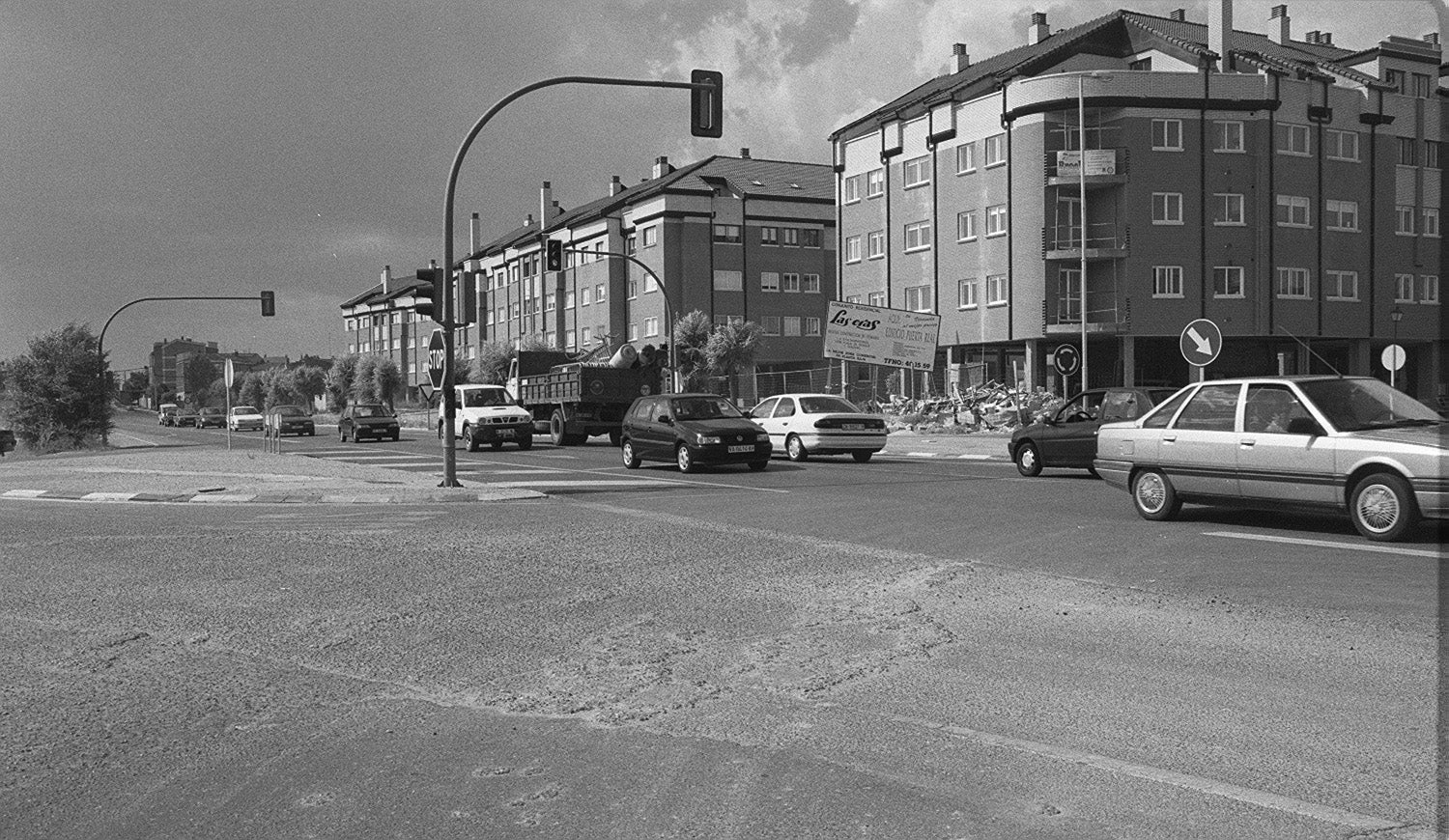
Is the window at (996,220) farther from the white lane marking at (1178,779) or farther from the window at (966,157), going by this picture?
the white lane marking at (1178,779)

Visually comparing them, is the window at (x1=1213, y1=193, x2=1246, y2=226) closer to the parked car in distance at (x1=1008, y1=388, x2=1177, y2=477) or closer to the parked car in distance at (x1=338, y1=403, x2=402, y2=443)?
the parked car in distance at (x1=1008, y1=388, x2=1177, y2=477)

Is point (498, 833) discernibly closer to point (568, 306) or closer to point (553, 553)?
point (553, 553)

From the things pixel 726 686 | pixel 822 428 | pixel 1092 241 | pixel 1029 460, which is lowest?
pixel 726 686

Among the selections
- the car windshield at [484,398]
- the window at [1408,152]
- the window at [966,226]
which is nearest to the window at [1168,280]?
the window at [966,226]

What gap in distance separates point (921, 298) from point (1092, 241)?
9253mm

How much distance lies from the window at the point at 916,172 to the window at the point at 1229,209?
12644 mm

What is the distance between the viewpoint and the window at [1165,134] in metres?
47.9

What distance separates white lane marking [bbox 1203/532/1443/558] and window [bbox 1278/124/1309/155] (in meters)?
43.9

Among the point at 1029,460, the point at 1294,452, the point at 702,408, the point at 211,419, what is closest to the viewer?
the point at 1294,452

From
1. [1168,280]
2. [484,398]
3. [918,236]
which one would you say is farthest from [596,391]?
[1168,280]

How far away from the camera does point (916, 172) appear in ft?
182

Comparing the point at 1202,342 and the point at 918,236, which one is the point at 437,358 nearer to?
the point at 1202,342


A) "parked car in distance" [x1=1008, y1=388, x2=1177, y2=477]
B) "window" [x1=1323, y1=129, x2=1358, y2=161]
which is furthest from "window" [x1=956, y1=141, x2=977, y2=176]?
"parked car in distance" [x1=1008, y1=388, x2=1177, y2=477]

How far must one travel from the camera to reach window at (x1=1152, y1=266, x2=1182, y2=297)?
4806cm
